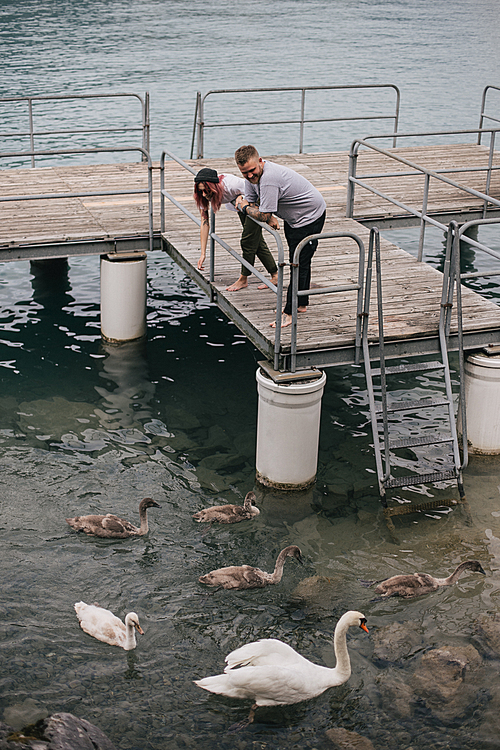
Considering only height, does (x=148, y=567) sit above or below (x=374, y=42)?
below

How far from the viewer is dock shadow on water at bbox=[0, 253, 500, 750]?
7.81m

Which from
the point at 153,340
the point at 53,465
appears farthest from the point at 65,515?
the point at 153,340

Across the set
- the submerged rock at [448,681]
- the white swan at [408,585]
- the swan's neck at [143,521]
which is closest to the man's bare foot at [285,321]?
the swan's neck at [143,521]

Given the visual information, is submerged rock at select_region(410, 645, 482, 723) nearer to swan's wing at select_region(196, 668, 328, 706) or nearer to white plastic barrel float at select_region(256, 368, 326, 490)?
swan's wing at select_region(196, 668, 328, 706)

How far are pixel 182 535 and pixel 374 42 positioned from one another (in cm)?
5072

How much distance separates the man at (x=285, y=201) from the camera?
9891mm

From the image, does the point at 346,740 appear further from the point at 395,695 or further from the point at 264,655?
the point at 264,655

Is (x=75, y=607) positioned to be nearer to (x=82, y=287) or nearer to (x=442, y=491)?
(x=442, y=491)

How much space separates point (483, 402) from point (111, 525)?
501 cm

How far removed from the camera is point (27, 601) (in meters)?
8.96

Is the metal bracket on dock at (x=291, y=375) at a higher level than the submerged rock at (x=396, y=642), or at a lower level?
higher

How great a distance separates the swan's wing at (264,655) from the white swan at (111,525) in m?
2.47

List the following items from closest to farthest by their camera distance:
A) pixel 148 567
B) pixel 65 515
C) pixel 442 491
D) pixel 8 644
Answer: pixel 8 644 < pixel 148 567 < pixel 65 515 < pixel 442 491

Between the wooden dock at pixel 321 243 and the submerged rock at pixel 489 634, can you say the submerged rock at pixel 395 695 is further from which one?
the wooden dock at pixel 321 243
